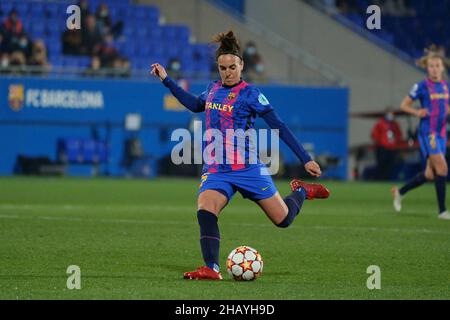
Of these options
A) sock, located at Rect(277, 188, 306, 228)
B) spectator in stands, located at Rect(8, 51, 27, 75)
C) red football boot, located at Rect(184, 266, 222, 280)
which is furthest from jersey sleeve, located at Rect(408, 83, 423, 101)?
spectator in stands, located at Rect(8, 51, 27, 75)

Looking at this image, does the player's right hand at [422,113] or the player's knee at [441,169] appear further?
the player's knee at [441,169]

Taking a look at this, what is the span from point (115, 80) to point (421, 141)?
1414 centimetres

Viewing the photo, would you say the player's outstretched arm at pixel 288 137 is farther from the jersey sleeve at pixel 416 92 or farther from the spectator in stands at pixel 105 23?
the spectator in stands at pixel 105 23

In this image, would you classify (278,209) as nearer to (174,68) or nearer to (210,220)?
(210,220)

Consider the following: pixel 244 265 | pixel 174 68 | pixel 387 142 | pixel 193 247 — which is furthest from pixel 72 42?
pixel 244 265

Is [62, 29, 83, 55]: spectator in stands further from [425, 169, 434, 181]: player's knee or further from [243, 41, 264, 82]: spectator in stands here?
[425, 169, 434, 181]: player's knee

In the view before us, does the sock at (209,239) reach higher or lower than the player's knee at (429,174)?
lower

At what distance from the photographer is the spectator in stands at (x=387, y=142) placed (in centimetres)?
3027

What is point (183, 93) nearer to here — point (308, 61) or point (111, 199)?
point (111, 199)

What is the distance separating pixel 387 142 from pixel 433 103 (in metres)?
13.5

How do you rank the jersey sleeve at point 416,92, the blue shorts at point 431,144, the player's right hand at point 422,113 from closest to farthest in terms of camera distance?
the player's right hand at point 422,113 < the blue shorts at point 431,144 < the jersey sleeve at point 416,92

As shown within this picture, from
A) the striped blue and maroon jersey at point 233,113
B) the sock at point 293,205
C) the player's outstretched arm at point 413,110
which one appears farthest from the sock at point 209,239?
the player's outstretched arm at point 413,110

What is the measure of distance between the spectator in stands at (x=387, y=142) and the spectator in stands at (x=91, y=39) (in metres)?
8.09
